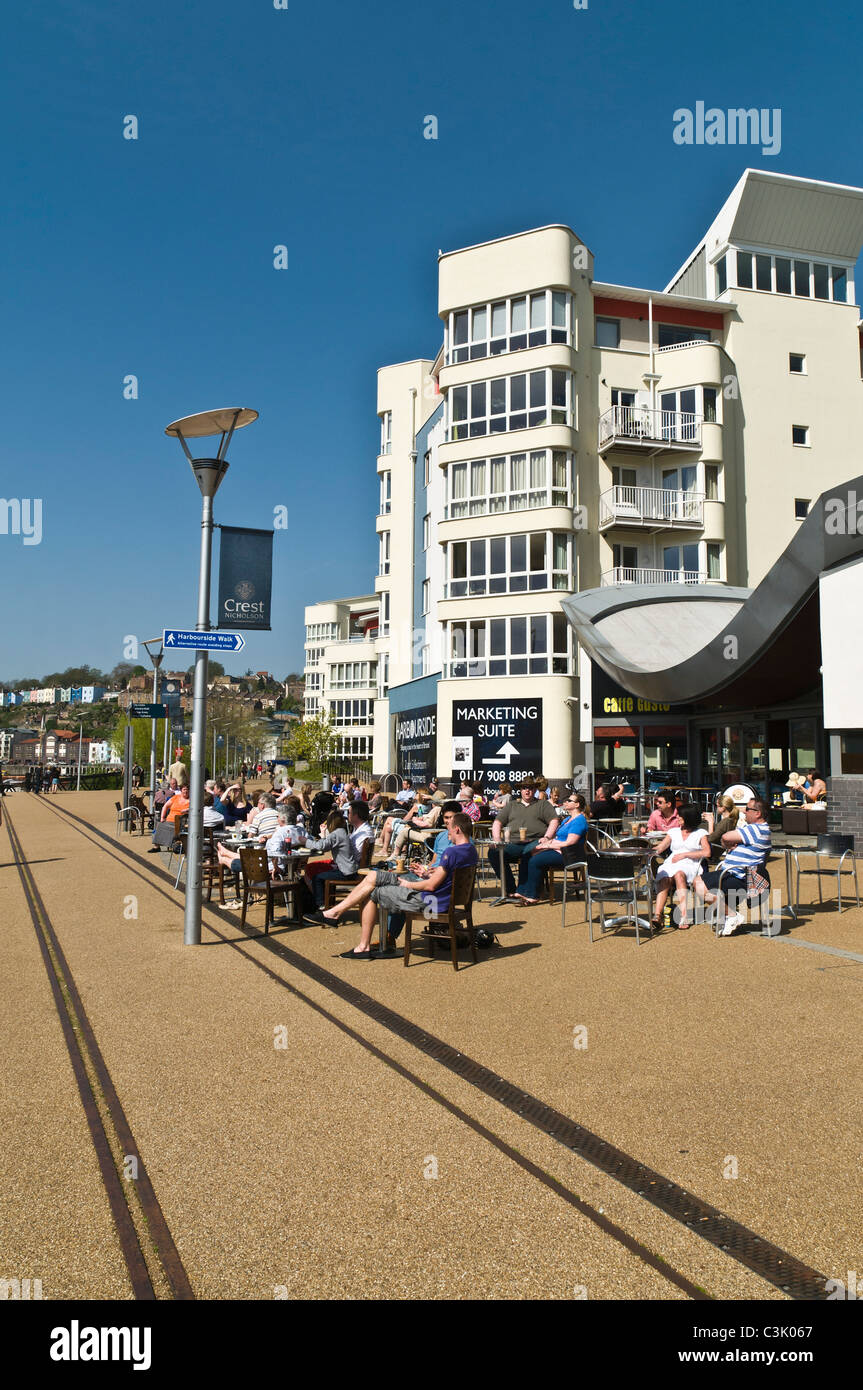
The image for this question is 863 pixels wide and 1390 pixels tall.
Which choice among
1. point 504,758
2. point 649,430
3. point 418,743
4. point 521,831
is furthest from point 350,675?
point 521,831

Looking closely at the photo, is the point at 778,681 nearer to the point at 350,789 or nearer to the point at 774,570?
the point at 774,570

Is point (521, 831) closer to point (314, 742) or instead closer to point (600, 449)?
point (600, 449)

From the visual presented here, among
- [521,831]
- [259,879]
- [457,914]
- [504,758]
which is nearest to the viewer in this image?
[457,914]

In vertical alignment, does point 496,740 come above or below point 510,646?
below

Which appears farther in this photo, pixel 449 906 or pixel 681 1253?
pixel 449 906

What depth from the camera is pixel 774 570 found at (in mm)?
18531

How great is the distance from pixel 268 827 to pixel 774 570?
444 inches

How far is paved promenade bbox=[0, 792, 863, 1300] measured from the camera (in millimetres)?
3549

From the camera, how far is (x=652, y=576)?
35781 mm

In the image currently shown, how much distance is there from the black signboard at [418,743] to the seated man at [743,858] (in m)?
24.7

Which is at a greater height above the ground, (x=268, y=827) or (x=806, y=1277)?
(x=268, y=827)

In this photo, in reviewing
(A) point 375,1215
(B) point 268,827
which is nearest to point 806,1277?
(A) point 375,1215

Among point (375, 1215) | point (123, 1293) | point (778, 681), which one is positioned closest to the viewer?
point (123, 1293)

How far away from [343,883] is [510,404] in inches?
1042
